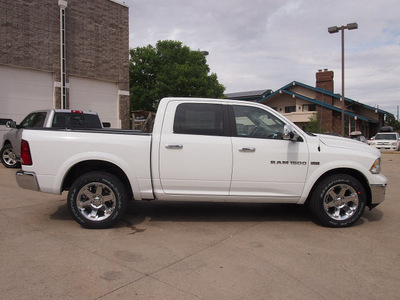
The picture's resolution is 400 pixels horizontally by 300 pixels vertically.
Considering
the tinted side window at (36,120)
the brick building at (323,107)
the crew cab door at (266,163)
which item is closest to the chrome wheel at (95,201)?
the crew cab door at (266,163)

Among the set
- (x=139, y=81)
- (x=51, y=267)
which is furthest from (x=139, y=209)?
(x=139, y=81)

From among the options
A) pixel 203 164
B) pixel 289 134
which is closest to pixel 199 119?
pixel 203 164

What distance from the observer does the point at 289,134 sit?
4.79m

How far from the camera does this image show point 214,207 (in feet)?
20.7

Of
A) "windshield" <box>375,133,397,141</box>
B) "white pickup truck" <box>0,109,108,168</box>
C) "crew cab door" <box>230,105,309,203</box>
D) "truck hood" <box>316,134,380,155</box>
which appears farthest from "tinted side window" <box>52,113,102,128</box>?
"windshield" <box>375,133,397,141</box>

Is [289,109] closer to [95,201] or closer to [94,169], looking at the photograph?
[94,169]

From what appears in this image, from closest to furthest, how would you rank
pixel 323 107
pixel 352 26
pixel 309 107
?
pixel 352 26
pixel 323 107
pixel 309 107

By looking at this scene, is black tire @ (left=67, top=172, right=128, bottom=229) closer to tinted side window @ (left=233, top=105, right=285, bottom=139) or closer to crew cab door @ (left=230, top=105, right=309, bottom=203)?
crew cab door @ (left=230, top=105, right=309, bottom=203)

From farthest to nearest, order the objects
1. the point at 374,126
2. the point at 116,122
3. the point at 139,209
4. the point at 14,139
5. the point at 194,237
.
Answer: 1. the point at 374,126
2. the point at 116,122
3. the point at 14,139
4. the point at 139,209
5. the point at 194,237

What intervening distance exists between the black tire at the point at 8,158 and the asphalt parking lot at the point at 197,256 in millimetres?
5650

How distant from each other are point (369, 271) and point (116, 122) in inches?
621

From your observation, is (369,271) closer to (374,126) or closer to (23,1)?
(23,1)

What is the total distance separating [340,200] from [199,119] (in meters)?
2.41

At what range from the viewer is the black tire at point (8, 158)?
430 inches
